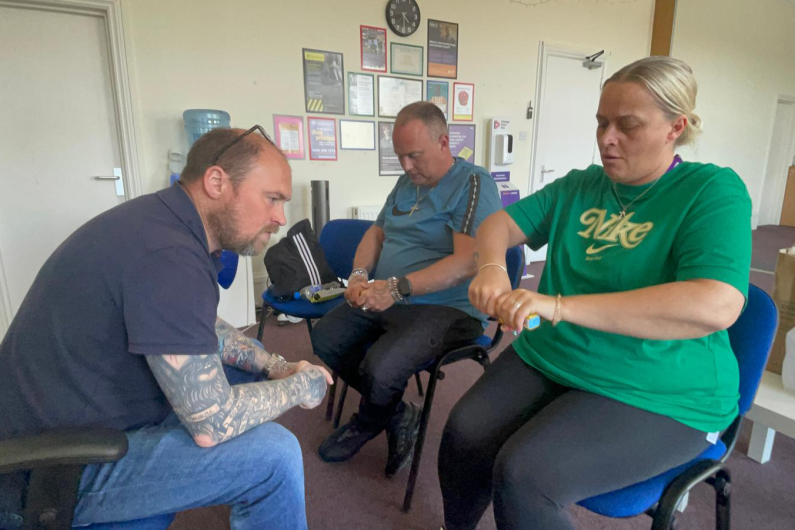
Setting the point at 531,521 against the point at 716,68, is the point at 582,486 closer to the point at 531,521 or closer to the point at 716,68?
the point at 531,521

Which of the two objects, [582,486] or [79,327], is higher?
[79,327]

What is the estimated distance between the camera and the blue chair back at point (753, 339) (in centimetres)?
92

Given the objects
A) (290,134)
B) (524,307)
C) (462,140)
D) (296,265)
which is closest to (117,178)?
(290,134)

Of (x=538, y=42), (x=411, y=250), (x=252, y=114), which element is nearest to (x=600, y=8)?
(x=538, y=42)

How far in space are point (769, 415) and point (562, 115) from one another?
3.88 metres

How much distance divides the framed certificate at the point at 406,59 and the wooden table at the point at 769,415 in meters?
3.13

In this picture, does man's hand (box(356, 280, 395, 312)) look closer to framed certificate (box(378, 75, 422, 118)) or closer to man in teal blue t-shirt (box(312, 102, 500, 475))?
man in teal blue t-shirt (box(312, 102, 500, 475))

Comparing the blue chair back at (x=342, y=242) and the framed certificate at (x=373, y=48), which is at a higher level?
the framed certificate at (x=373, y=48)

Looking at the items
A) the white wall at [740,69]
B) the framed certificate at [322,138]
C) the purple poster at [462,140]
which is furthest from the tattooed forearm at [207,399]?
the white wall at [740,69]

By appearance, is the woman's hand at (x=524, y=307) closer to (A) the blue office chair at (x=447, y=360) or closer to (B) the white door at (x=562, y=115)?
(A) the blue office chair at (x=447, y=360)

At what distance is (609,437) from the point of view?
2.81ft

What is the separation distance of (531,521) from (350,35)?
11.2 feet

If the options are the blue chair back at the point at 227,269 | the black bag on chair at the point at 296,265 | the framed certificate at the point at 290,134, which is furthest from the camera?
the framed certificate at the point at 290,134

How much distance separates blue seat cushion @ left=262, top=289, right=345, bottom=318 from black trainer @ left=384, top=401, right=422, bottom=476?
565 mm
